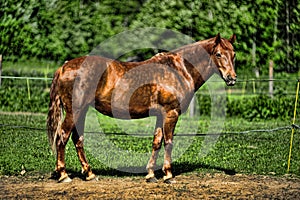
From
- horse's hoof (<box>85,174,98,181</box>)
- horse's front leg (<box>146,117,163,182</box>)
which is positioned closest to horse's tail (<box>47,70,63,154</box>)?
horse's hoof (<box>85,174,98,181</box>)

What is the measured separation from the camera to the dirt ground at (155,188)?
20.0 ft

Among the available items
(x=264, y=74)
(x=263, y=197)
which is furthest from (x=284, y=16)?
(x=263, y=197)

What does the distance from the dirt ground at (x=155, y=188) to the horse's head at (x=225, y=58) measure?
1344 millimetres

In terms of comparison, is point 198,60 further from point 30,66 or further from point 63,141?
point 30,66

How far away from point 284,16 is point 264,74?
7.31 feet

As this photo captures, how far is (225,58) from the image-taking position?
660cm

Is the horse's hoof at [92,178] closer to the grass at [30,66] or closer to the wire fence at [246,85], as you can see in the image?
the wire fence at [246,85]

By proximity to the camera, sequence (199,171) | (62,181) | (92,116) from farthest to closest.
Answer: (92,116)
(199,171)
(62,181)

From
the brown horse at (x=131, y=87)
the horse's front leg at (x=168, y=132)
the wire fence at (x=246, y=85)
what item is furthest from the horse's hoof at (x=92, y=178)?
the wire fence at (x=246, y=85)

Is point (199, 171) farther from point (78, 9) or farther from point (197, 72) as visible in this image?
point (78, 9)

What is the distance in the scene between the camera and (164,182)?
6.88 meters

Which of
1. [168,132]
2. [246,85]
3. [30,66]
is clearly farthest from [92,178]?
[246,85]

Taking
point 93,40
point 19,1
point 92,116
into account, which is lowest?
point 92,116

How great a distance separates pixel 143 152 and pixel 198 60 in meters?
3.32
